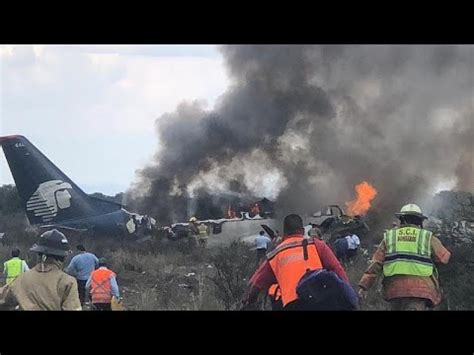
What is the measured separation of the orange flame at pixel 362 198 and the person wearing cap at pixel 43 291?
296 centimetres

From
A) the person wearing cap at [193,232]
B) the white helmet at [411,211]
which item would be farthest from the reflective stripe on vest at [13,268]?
the white helmet at [411,211]

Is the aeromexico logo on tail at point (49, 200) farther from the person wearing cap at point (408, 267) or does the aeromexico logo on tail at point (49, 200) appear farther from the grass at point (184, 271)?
the person wearing cap at point (408, 267)

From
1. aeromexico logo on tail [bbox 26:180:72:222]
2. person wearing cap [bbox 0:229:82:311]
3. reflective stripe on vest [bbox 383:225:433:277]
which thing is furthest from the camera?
aeromexico logo on tail [bbox 26:180:72:222]

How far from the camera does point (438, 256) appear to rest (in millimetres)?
7484

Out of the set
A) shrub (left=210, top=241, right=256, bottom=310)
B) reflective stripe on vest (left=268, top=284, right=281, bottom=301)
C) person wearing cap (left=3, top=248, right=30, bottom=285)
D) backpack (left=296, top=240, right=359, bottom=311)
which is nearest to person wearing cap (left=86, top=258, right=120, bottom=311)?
person wearing cap (left=3, top=248, right=30, bottom=285)

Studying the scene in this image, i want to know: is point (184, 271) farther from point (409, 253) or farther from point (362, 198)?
point (409, 253)

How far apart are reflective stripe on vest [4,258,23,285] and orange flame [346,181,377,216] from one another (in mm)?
3443

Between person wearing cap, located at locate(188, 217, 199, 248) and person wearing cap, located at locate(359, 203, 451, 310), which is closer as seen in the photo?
person wearing cap, located at locate(359, 203, 451, 310)

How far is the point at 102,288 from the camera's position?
26.6 feet

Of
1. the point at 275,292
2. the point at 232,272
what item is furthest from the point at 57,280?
the point at 275,292

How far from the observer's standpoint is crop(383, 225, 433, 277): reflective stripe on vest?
7406 mm

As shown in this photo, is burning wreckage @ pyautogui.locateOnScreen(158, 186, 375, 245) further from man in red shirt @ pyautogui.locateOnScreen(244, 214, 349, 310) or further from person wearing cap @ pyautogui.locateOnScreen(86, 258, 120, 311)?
person wearing cap @ pyautogui.locateOnScreen(86, 258, 120, 311)

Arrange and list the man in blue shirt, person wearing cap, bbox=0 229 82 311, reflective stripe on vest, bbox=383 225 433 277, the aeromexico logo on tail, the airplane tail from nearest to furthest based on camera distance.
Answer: reflective stripe on vest, bbox=383 225 433 277, person wearing cap, bbox=0 229 82 311, the man in blue shirt, the airplane tail, the aeromexico logo on tail
